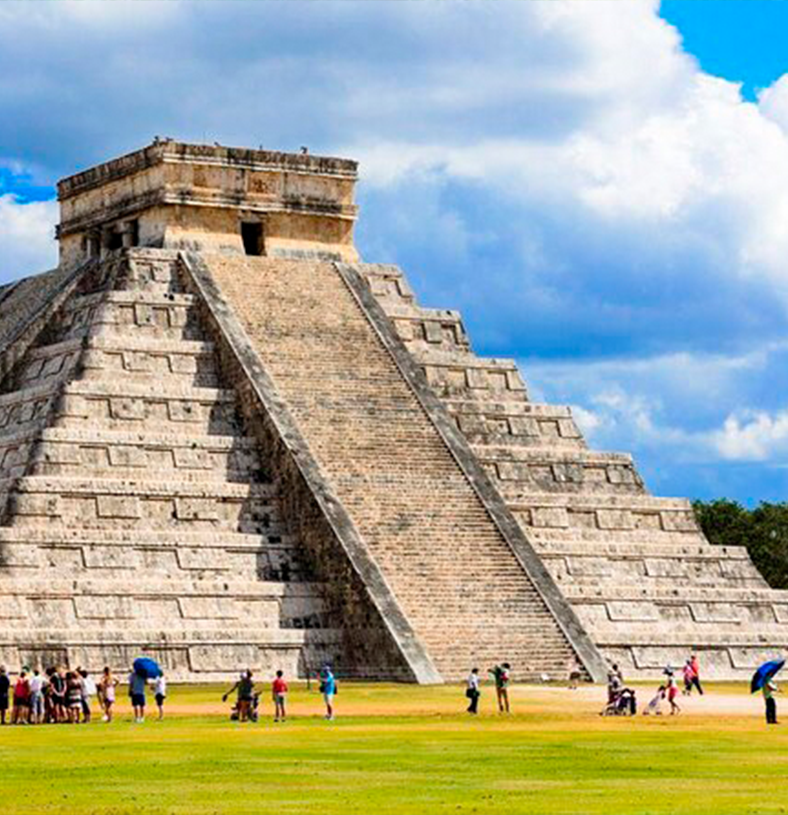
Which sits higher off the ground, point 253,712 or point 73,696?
point 73,696

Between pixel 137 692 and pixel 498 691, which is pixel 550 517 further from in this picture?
pixel 137 692

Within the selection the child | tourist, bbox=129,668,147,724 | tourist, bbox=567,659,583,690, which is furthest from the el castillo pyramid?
tourist, bbox=129,668,147,724

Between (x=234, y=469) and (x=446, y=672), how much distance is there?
694 cm

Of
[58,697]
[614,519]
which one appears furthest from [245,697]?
[614,519]

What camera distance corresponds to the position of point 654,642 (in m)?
45.2

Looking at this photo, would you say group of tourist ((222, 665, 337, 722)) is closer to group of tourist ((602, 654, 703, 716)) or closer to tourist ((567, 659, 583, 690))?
group of tourist ((602, 654, 703, 716))

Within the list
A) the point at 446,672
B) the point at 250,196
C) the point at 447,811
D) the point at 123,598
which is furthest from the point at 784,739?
the point at 250,196

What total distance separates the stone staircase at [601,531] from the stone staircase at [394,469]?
1.60ft

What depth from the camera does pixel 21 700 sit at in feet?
114

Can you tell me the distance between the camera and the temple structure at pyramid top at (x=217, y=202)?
166 ft

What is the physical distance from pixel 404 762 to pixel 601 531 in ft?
74.6

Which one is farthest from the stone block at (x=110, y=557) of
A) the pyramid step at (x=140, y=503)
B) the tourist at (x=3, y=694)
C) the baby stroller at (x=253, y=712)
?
the baby stroller at (x=253, y=712)

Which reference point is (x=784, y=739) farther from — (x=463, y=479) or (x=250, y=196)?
(x=250, y=196)

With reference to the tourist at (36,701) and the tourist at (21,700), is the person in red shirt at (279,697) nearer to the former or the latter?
the tourist at (36,701)
